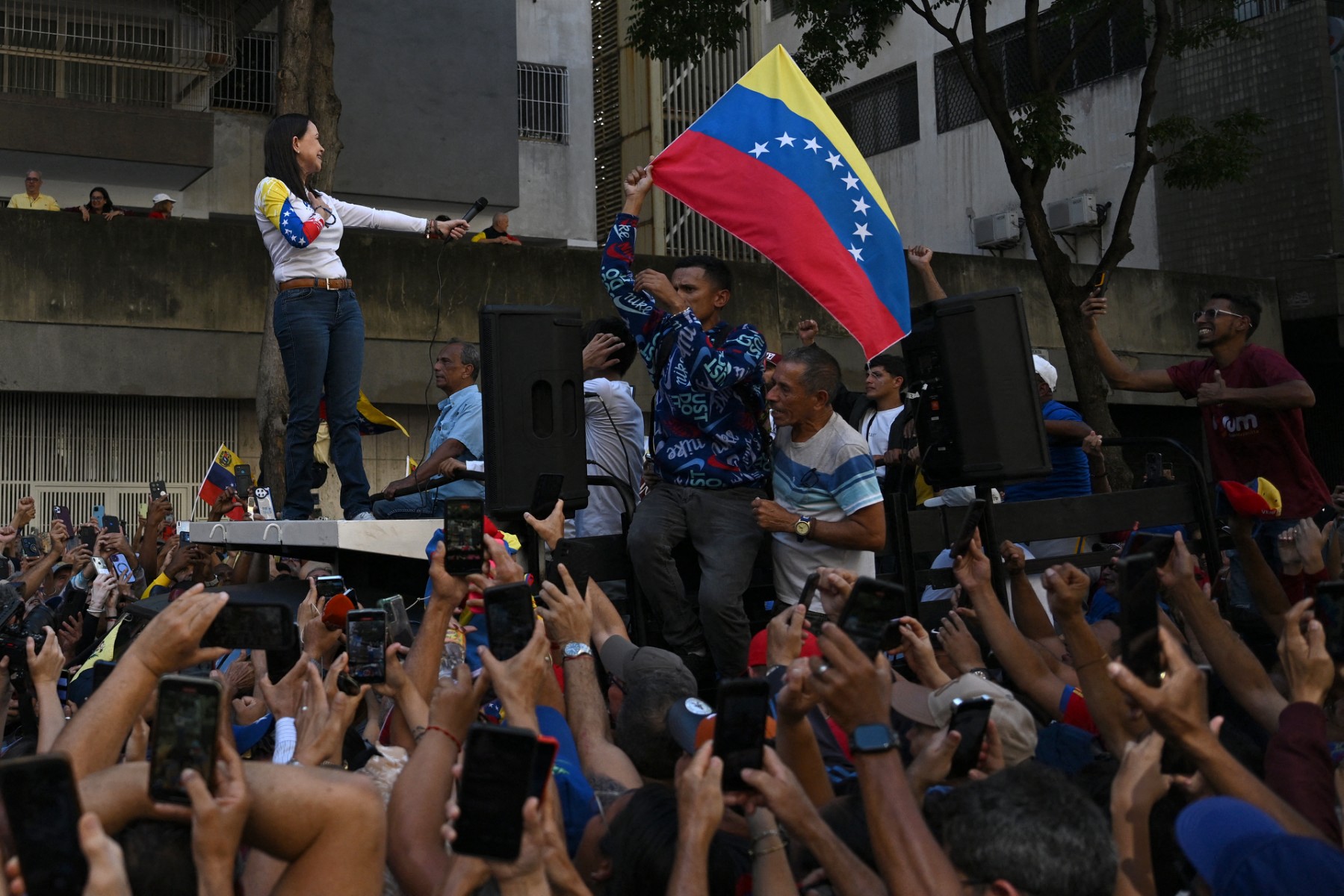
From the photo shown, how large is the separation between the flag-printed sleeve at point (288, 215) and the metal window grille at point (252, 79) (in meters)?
12.7

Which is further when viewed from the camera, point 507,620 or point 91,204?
point 91,204

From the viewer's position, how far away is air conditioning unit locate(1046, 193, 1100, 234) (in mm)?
19172

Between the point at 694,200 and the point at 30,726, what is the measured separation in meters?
3.48

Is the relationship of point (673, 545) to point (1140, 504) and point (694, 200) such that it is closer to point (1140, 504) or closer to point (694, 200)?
point (694, 200)

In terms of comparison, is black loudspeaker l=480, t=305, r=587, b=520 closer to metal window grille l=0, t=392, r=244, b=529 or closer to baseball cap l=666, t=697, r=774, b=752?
baseball cap l=666, t=697, r=774, b=752

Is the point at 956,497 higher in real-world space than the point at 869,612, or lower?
higher

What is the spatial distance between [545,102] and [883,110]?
531 cm

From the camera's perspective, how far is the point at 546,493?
16.8 feet

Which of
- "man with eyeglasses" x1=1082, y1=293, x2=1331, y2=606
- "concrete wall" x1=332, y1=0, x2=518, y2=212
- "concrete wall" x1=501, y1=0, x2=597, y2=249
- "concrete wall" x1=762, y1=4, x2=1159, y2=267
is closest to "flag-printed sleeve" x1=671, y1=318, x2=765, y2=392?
"man with eyeglasses" x1=1082, y1=293, x2=1331, y2=606

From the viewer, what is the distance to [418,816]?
269 cm

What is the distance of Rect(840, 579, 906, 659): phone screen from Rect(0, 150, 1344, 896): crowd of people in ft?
0.05

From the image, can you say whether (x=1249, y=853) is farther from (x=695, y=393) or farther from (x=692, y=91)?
(x=692, y=91)

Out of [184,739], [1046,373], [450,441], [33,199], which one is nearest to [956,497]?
[1046,373]

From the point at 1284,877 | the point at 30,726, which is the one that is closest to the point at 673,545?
the point at 30,726
